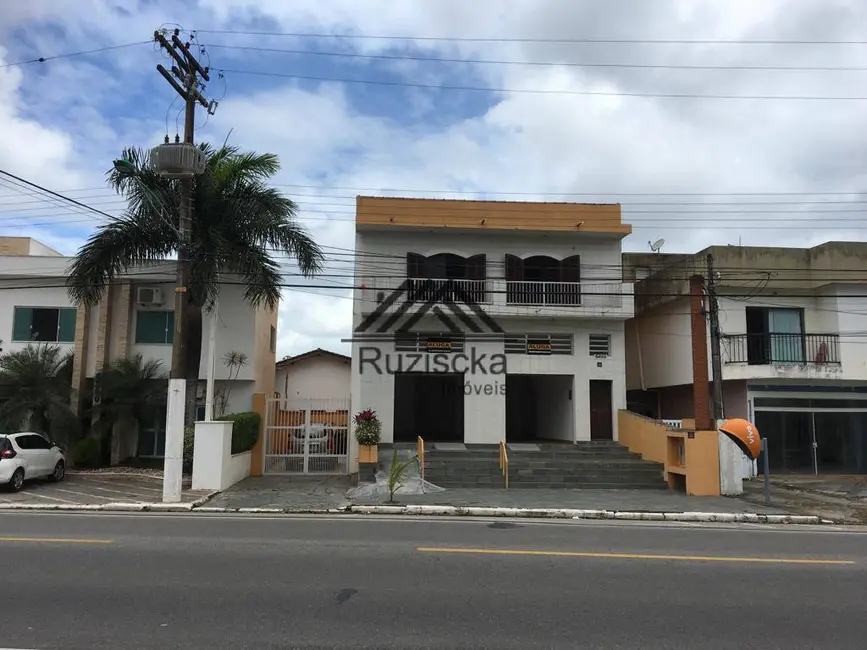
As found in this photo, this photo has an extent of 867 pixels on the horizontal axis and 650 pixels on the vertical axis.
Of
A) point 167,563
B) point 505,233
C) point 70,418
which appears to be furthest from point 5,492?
point 505,233

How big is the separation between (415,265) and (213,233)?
22.9 feet

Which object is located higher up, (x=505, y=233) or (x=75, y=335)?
(x=505, y=233)

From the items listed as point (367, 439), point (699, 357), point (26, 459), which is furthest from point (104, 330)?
point (699, 357)

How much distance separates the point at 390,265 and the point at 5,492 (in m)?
12.4

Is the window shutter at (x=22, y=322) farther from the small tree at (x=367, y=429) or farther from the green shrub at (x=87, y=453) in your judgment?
the small tree at (x=367, y=429)

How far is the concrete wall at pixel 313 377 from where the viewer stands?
3572cm

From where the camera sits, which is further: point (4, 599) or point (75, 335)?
point (75, 335)

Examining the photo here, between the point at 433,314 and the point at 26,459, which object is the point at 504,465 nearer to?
the point at 433,314

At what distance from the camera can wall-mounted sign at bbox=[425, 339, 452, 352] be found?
22172 mm

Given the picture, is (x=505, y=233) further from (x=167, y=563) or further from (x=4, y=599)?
(x=4, y=599)

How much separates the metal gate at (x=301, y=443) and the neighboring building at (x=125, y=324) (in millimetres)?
2278

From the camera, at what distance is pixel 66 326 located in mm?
22281

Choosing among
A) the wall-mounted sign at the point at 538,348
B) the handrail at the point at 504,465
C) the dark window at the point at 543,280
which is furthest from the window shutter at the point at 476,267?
the handrail at the point at 504,465

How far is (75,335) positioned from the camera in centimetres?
2177
